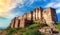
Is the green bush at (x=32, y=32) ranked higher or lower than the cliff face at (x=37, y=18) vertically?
lower

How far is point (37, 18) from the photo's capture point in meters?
7.07

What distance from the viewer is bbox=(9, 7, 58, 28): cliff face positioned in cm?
701

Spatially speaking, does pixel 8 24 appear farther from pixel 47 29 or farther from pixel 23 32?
pixel 47 29

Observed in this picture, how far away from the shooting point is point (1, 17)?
23.7 feet

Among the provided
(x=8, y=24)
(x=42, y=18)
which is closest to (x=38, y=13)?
(x=42, y=18)

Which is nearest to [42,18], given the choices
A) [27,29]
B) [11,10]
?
[27,29]

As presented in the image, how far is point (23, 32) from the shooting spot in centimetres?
696

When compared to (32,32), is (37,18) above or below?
above

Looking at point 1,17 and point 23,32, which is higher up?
point 1,17

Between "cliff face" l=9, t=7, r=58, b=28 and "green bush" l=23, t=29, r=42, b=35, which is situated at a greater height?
"cliff face" l=9, t=7, r=58, b=28

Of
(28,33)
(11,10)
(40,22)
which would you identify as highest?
(11,10)

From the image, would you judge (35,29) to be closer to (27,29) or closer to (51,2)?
(27,29)

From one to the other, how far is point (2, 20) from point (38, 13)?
1.57 meters

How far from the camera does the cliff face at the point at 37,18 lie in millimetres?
7008
